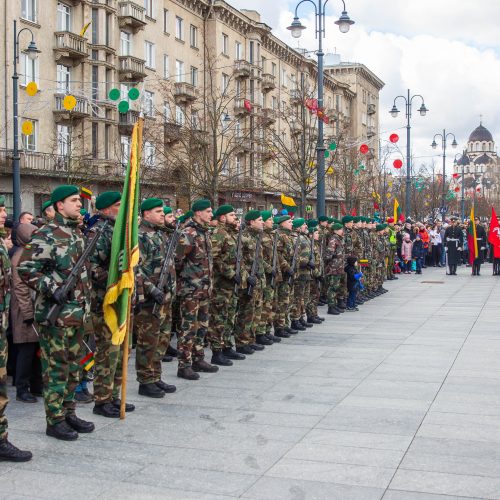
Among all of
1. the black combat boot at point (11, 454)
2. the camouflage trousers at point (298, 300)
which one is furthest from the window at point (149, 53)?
the black combat boot at point (11, 454)

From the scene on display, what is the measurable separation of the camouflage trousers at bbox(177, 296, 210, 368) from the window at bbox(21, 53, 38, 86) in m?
25.7

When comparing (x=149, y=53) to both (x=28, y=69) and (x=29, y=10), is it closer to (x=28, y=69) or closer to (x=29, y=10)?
(x=29, y=10)

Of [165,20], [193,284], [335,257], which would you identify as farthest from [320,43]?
[165,20]

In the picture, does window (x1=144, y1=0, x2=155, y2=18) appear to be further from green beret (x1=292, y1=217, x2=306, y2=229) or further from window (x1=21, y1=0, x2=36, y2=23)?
green beret (x1=292, y1=217, x2=306, y2=229)

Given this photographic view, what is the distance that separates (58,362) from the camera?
6.50m

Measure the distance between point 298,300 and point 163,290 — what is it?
17.9 ft

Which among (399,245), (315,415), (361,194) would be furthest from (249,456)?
(361,194)


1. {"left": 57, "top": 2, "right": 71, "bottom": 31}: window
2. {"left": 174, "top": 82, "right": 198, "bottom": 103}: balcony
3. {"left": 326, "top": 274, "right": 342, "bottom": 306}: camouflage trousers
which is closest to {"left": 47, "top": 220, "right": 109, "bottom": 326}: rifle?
{"left": 326, "top": 274, "right": 342, "bottom": 306}: camouflage trousers

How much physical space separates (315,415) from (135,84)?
3436 cm

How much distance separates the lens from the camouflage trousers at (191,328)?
9031mm

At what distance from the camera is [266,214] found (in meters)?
12.0

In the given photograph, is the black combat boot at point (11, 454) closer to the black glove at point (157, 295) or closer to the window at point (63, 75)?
the black glove at point (157, 295)

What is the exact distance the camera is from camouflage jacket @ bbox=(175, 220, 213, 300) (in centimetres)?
912

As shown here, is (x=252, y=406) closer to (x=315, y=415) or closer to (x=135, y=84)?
(x=315, y=415)
